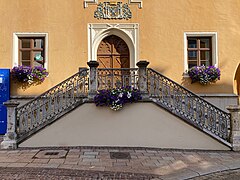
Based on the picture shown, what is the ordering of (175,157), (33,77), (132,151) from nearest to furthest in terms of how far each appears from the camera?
(175,157), (132,151), (33,77)

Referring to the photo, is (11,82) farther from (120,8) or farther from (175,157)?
(175,157)

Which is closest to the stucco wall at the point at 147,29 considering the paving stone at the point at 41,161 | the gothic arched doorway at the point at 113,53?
the gothic arched doorway at the point at 113,53

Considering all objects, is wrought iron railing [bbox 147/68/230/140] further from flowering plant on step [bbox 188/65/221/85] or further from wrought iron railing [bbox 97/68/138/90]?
flowering plant on step [bbox 188/65/221/85]

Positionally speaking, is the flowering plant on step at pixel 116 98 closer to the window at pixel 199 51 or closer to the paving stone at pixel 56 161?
the paving stone at pixel 56 161

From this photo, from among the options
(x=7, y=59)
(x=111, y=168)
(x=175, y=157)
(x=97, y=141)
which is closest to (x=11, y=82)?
(x=7, y=59)

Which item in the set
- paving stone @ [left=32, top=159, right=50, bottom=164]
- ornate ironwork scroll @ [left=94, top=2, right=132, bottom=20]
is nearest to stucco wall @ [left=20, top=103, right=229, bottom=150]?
paving stone @ [left=32, top=159, right=50, bottom=164]

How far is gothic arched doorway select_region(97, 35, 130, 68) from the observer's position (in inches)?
383

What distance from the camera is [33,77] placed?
29.6 ft

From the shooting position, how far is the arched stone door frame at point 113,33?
31.0ft

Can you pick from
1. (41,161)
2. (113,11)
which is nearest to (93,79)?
(41,161)

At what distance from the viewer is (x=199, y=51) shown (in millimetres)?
9789

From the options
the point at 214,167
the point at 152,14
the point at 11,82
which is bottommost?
the point at 214,167

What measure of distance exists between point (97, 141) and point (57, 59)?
3.98m

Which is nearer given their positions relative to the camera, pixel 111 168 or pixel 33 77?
pixel 111 168
